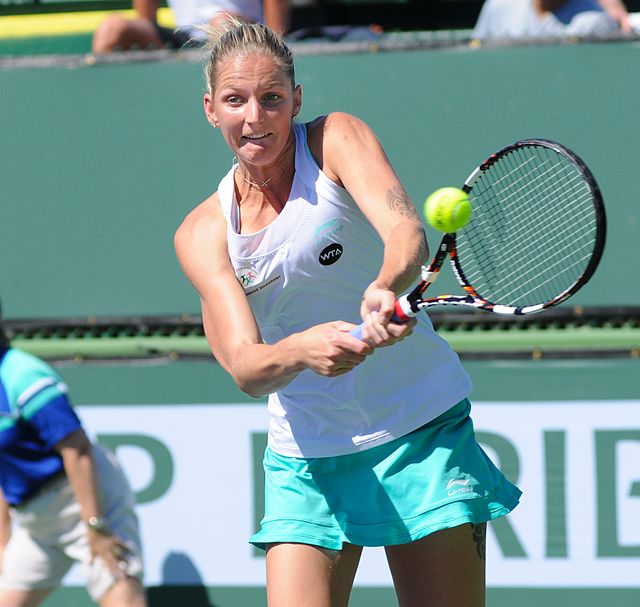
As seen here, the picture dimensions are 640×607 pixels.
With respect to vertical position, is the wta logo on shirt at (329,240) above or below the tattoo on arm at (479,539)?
above

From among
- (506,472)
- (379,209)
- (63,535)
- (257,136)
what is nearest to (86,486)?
(63,535)

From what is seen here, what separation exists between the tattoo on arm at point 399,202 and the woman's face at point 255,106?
290 millimetres

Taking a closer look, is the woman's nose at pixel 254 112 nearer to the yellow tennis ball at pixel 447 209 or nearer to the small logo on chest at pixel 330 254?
the small logo on chest at pixel 330 254

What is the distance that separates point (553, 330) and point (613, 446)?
0.48 m

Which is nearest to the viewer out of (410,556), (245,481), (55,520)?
(410,556)

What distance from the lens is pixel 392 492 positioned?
2.83 meters

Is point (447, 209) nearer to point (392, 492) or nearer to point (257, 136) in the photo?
point (257, 136)

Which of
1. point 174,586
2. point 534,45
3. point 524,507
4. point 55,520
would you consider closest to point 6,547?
point 55,520

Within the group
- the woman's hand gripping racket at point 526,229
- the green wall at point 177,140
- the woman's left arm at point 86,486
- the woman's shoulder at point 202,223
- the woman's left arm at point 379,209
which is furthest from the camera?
the green wall at point 177,140

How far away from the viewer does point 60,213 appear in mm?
4742

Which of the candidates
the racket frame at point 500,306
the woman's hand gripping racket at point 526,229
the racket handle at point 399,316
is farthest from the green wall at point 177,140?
the racket handle at point 399,316

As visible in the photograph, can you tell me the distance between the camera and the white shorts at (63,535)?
4.27 metres

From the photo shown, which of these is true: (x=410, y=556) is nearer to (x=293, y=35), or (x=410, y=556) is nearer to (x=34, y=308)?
(x=34, y=308)

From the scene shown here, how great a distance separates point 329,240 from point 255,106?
34 cm
